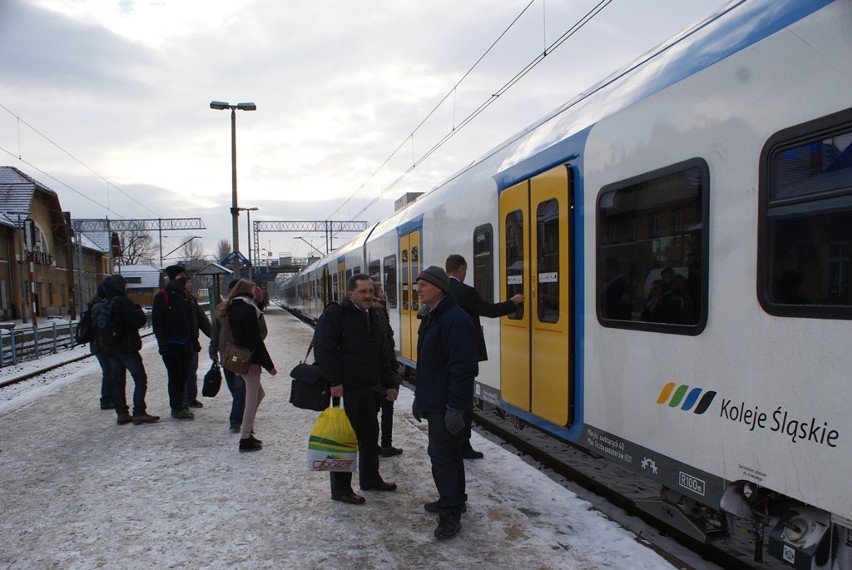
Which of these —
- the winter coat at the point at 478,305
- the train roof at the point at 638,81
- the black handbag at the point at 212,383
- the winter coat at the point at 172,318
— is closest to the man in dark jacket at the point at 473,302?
the winter coat at the point at 478,305

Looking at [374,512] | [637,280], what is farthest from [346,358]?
[637,280]

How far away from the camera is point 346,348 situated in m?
4.59

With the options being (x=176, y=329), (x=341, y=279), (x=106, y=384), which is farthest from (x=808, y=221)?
(x=341, y=279)

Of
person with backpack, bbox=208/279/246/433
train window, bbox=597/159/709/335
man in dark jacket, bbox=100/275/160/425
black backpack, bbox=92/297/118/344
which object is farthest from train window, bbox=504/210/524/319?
black backpack, bbox=92/297/118/344

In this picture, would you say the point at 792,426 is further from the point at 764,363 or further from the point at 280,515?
the point at 280,515

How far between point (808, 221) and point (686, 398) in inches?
45.5

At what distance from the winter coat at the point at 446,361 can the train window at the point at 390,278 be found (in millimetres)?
7093

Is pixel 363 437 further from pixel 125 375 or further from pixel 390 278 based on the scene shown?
pixel 390 278

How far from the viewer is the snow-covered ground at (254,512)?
374cm

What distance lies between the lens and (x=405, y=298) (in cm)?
1029

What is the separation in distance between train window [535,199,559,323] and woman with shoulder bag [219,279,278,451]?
281 centimetres

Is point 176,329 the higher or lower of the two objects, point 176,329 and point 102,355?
the higher

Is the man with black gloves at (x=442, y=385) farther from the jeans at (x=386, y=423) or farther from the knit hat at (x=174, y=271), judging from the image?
the knit hat at (x=174, y=271)

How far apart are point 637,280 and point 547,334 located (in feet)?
4.05
